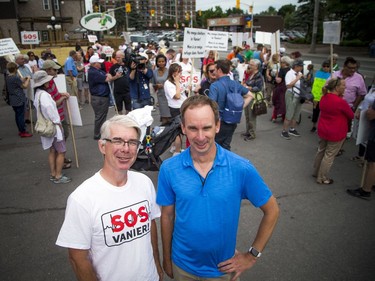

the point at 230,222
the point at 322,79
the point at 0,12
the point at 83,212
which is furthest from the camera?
the point at 0,12

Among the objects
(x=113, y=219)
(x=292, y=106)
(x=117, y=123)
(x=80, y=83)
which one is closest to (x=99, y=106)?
(x=80, y=83)

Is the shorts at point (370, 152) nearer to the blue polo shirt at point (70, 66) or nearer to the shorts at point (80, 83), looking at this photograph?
the blue polo shirt at point (70, 66)

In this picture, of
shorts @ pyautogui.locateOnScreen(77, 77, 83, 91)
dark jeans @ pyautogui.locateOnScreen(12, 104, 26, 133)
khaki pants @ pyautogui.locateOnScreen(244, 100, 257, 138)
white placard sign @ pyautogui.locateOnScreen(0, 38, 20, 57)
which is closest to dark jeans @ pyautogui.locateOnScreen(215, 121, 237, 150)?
khaki pants @ pyautogui.locateOnScreen(244, 100, 257, 138)

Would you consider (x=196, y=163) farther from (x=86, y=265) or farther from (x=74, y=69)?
(x=74, y=69)

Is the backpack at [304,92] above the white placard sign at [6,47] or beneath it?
beneath

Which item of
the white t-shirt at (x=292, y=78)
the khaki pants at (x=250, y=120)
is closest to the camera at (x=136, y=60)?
the khaki pants at (x=250, y=120)

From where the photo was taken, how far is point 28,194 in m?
4.96

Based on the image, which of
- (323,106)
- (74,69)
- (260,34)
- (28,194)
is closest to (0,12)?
(74,69)

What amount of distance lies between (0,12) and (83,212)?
36861 mm

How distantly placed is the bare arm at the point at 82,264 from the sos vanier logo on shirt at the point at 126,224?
15 cm

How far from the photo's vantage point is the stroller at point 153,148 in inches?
179

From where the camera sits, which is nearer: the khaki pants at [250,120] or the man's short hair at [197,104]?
the man's short hair at [197,104]

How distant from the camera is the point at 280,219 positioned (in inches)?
165

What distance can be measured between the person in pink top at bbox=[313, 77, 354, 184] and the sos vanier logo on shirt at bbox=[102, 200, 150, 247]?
3.87 metres
